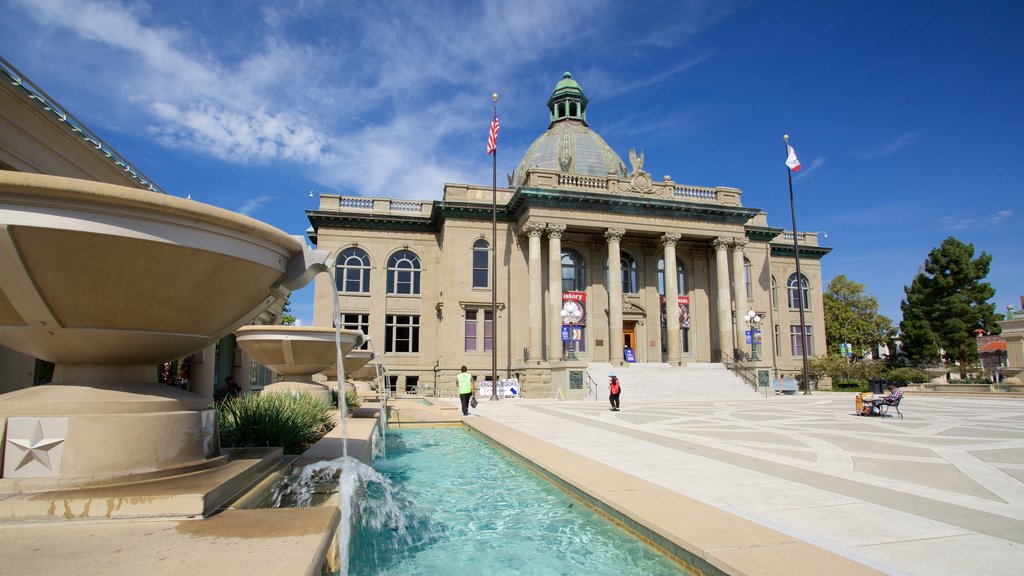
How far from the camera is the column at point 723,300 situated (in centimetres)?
3553

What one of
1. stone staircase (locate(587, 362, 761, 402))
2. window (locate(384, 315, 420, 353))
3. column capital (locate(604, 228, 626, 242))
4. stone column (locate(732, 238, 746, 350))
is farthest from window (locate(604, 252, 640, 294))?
window (locate(384, 315, 420, 353))

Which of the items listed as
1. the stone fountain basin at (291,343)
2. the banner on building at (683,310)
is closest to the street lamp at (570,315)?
the banner on building at (683,310)

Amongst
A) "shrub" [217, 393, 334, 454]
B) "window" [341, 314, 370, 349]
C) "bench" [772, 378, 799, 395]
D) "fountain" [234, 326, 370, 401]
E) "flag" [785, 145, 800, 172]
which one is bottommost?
"bench" [772, 378, 799, 395]

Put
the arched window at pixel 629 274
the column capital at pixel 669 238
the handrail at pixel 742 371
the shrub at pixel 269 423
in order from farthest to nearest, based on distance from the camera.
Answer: the arched window at pixel 629 274 < the column capital at pixel 669 238 < the handrail at pixel 742 371 < the shrub at pixel 269 423

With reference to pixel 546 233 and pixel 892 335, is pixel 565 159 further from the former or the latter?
pixel 892 335

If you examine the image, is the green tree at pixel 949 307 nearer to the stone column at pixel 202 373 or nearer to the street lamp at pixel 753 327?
the street lamp at pixel 753 327

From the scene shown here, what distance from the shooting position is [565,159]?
43.5 m

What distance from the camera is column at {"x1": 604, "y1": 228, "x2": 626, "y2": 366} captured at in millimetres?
33094

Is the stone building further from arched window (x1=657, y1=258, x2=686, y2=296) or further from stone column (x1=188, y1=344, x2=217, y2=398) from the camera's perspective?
stone column (x1=188, y1=344, x2=217, y2=398)

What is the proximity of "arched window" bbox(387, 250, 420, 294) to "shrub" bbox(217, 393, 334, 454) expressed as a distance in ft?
96.5

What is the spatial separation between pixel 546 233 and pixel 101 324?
3117 centimetres

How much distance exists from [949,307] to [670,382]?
139ft

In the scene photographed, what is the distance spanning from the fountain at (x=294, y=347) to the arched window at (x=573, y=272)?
2741cm

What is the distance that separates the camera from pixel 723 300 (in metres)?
35.8
